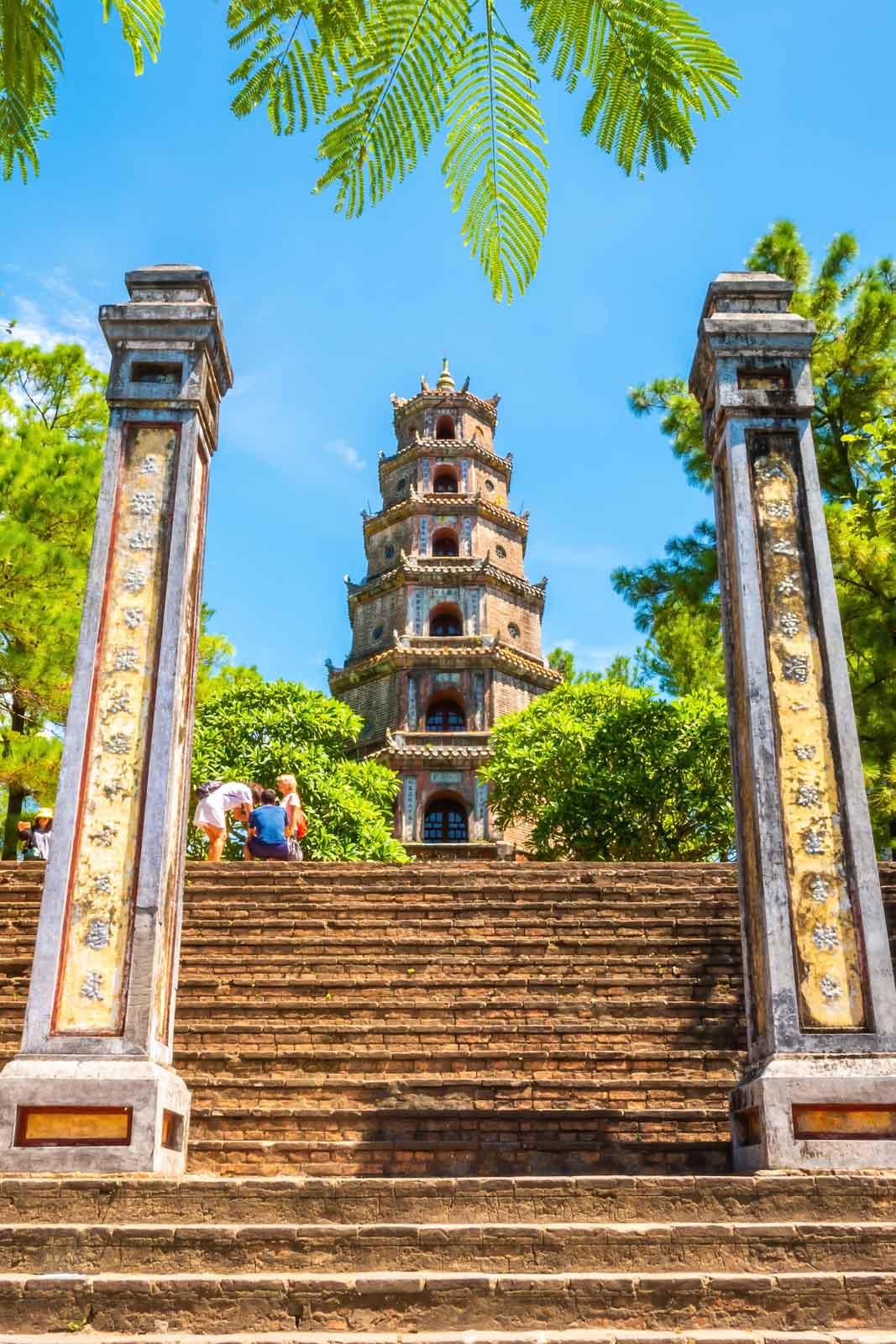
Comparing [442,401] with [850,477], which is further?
[442,401]

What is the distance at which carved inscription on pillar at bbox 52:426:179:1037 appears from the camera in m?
4.78

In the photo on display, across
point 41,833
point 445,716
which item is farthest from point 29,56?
point 445,716

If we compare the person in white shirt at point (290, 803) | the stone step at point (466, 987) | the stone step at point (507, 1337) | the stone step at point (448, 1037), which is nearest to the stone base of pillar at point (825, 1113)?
the stone step at point (507, 1337)

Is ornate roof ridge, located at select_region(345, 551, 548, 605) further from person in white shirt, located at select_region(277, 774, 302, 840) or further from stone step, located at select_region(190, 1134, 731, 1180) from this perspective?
stone step, located at select_region(190, 1134, 731, 1180)

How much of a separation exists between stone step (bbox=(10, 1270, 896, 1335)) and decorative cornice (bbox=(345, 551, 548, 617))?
19823 mm

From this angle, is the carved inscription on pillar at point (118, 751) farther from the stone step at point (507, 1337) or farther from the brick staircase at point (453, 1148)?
the stone step at point (507, 1337)

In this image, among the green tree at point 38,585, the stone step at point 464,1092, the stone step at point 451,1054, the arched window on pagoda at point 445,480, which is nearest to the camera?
the stone step at point 464,1092

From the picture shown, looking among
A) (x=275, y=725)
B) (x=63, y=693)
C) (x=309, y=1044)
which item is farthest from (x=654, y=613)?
(x=309, y=1044)

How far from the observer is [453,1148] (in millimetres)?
5289

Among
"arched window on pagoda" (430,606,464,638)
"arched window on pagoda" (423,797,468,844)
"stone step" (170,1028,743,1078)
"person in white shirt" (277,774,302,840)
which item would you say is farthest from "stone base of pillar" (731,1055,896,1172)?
"arched window on pagoda" (430,606,464,638)

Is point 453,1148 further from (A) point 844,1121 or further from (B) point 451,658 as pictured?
(B) point 451,658

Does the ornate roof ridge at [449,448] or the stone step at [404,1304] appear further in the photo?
the ornate roof ridge at [449,448]

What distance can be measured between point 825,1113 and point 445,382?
23.7 m

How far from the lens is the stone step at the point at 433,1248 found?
12.2ft
